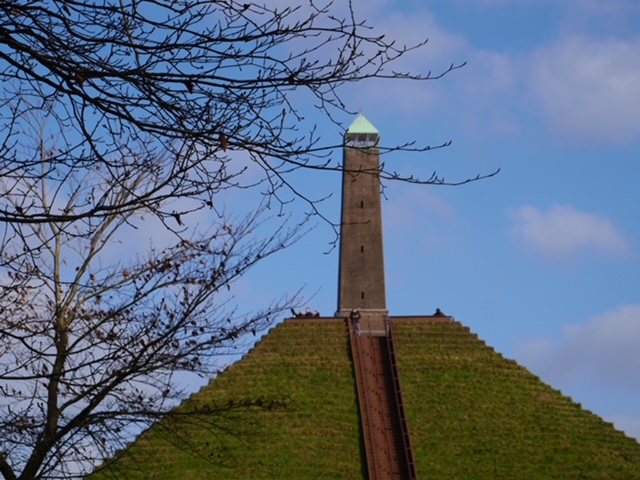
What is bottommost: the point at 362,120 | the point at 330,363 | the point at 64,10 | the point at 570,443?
the point at 64,10

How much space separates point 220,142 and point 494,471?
93.3 ft

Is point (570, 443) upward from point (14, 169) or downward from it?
upward

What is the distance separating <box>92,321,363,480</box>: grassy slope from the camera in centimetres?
3331

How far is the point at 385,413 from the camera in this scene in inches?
1486

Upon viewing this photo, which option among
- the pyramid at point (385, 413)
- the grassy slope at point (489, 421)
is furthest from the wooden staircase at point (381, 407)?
the grassy slope at point (489, 421)

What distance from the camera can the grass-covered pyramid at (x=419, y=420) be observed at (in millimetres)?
33875

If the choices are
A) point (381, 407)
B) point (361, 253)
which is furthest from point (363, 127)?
point (381, 407)

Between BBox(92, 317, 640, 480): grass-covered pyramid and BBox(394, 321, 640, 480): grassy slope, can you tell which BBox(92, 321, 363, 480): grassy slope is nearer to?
BBox(92, 317, 640, 480): grass-covered pyramid

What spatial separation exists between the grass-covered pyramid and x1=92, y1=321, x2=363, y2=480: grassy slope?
42 millimetres

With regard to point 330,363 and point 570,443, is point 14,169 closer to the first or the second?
point 570,443

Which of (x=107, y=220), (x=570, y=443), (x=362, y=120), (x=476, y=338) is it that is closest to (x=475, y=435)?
(x=570, y=443)

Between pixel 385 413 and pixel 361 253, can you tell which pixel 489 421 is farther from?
pixel 361 253

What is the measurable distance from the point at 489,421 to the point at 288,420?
22.5ft

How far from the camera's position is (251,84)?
691 cm
